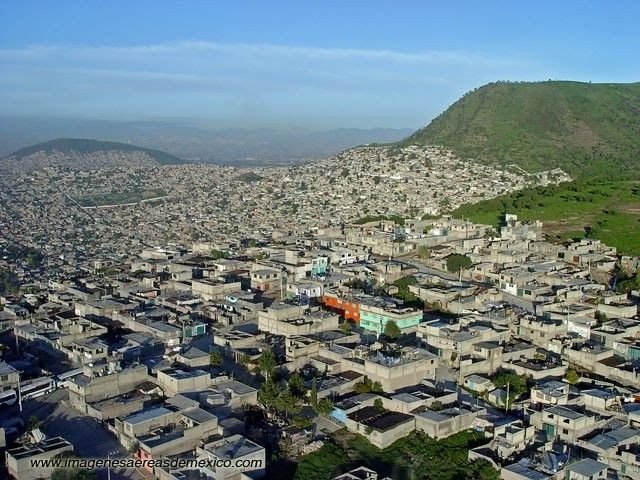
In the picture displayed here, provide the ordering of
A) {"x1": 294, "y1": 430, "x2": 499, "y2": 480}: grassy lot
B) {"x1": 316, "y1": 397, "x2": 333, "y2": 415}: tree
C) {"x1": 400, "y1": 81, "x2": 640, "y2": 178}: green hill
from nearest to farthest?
{"x1": 294, "y1": 430, "x2": 499, "y2": 480}: grassy lot → {"x1": 316, "y1": 397, "x2": 333, "y2": 415}: tree → {"x1": 400, "y1": 81, "x2": 640, "y2": 178}: green hill

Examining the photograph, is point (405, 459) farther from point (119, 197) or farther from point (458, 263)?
point (119, 197)

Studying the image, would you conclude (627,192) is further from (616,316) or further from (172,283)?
(172,283)

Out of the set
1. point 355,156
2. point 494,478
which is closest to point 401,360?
point 494,478

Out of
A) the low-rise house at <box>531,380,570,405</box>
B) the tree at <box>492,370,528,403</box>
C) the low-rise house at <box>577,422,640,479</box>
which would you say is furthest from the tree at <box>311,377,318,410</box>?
the low-rise house at <box>577,422,640,479</box>

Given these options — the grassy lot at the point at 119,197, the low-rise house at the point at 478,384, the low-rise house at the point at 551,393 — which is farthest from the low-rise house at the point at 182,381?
the grassy lot at the point at 119,197

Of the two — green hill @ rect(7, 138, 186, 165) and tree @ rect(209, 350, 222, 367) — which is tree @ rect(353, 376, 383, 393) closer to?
tree @ rect(209, 350, 222, 367)

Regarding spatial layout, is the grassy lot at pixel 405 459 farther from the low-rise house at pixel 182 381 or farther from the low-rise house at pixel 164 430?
the low-rise house at pixel 182 381

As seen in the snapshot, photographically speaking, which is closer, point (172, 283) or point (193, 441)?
point (193, 441)
